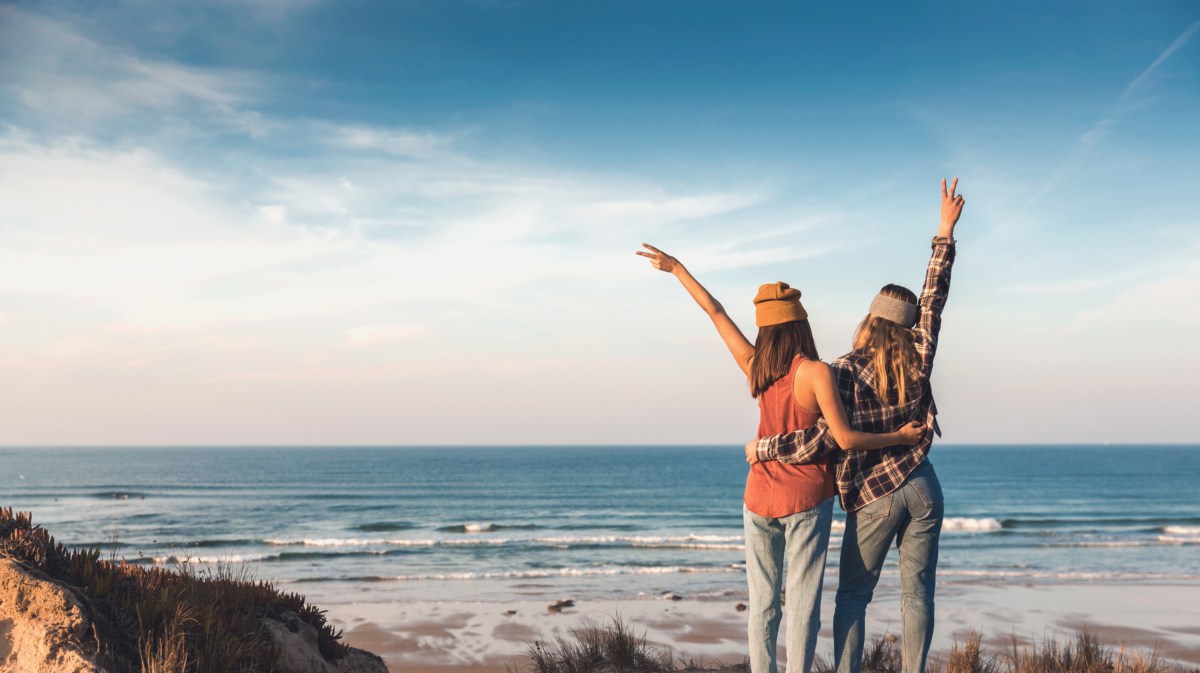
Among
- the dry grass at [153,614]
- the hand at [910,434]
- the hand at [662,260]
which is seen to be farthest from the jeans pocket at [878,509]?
the dry grass at [153,614]

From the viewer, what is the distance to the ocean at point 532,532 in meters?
17.1

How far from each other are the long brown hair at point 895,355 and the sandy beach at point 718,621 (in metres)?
7.09

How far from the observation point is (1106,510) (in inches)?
1454

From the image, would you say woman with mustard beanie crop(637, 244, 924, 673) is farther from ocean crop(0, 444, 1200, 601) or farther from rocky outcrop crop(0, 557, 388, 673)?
ocean crop(0, 444, 1200, 601)

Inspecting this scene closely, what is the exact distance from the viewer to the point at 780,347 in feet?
11.6

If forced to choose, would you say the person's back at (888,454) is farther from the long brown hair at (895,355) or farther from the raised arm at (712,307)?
the raised arm at (712,307)

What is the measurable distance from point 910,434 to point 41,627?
13.7 feet

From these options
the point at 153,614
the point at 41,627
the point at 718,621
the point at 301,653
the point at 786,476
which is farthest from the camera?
the point at 718,621

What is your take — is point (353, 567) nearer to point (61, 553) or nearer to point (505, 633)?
point (505, 633)

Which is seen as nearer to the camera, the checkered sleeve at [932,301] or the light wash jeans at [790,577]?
the light wash jeans at [790,577]

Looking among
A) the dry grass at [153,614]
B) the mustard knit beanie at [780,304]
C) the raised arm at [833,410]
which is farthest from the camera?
the dry grass at [153,614]

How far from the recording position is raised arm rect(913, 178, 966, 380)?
3609 mm

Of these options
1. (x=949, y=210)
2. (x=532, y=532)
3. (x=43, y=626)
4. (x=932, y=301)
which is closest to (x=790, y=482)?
(x=932, y=301)

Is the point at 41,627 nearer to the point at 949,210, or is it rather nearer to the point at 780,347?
the point at 780,347
